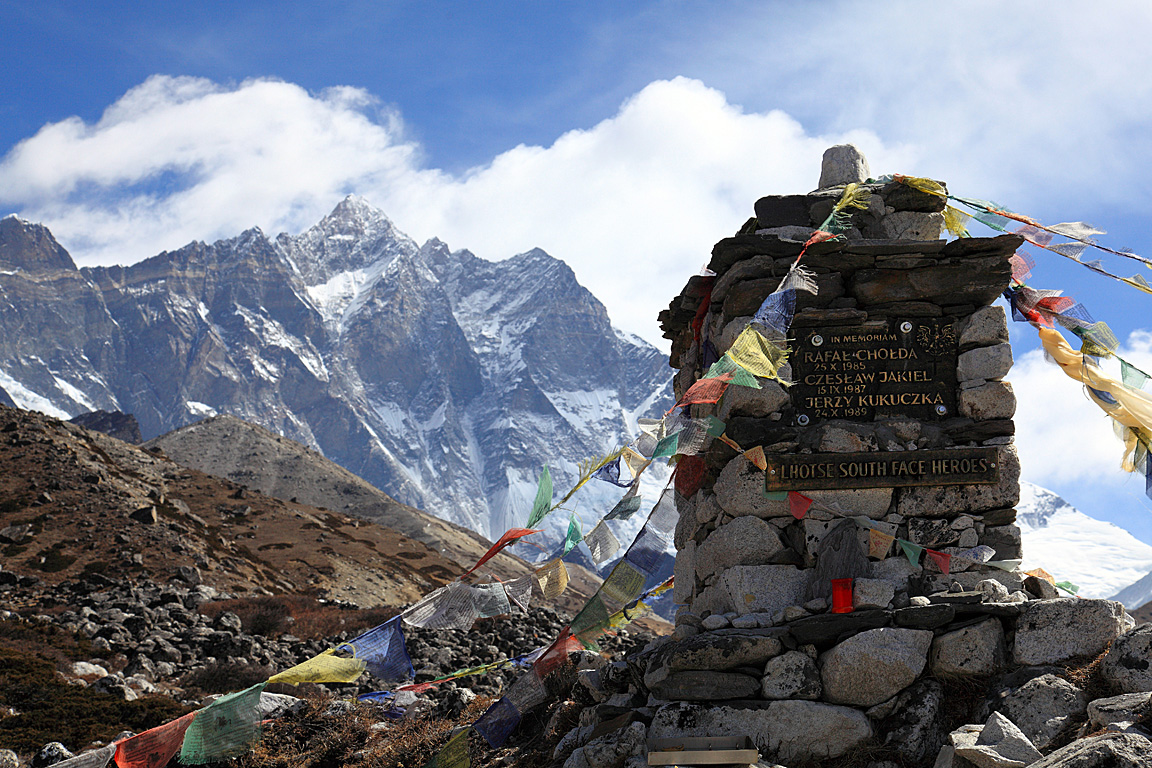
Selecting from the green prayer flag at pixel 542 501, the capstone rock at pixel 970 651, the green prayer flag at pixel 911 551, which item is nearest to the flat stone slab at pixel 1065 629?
the capstone rock at pixel 970 651

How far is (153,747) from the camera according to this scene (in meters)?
8.09

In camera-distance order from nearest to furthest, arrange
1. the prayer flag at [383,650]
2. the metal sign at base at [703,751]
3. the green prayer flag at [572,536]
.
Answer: the metal sign at base at [703,751], the prayer flag at [383,650], the green prayer flag at [572,536]

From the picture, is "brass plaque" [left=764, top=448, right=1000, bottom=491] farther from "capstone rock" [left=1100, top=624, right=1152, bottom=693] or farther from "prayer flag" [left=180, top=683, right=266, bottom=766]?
"prayer flag" [left=180, top=683, right=266, bottom=766]

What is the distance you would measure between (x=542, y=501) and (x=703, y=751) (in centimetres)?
294

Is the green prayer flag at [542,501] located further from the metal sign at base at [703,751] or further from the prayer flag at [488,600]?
the metal sign at base at [703,751]

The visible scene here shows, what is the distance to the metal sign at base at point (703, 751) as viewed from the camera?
247 inches

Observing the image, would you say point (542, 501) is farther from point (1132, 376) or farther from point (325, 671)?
point (1132, 376)

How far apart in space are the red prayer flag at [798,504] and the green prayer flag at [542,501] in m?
2.04

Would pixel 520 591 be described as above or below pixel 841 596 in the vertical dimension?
above

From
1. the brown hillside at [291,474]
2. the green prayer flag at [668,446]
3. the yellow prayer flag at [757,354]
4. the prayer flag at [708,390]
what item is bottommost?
the green prayer flag at [668,446]

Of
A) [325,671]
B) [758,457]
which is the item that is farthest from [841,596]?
[325,671]

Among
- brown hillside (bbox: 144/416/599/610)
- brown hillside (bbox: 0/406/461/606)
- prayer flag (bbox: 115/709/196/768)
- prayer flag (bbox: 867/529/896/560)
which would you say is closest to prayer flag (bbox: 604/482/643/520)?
prayer flag (bbox: 867/529/896/560)

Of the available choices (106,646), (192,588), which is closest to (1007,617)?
(106,646)

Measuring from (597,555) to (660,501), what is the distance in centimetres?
80
